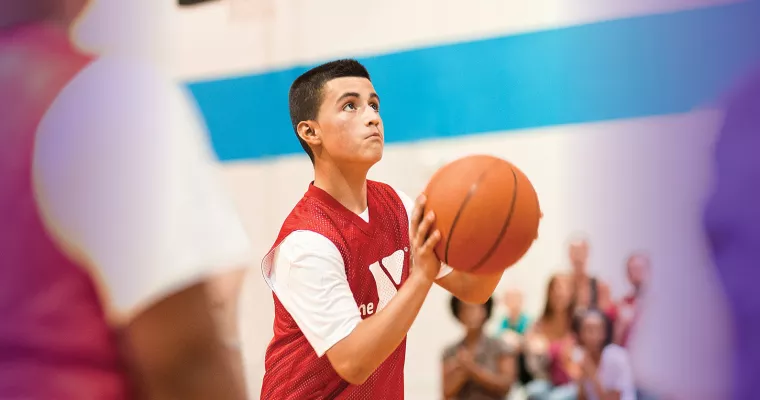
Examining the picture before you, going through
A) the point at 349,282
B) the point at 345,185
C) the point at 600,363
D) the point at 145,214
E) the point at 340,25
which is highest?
the point at 340,25

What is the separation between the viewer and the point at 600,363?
9.95 feet

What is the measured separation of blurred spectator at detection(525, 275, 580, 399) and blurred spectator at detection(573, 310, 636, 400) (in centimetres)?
4

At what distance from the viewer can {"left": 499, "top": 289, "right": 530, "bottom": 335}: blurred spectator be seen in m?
Result: 3.16

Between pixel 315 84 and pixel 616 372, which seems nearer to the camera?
pixel 315 84

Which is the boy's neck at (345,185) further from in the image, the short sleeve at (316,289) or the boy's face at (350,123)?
the short sleeve at (316,289)

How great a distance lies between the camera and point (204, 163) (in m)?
3.87

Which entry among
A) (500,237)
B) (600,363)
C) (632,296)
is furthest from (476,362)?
(500,237)

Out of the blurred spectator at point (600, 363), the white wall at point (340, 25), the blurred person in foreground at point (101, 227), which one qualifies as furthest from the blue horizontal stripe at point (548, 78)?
the blurred spectator at point (600, 363)

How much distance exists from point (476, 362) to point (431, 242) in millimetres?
1468

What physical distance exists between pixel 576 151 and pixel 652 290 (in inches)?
23.2

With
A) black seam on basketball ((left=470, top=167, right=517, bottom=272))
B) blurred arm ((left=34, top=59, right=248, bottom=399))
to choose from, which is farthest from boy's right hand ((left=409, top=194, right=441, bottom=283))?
blurred arm ((left=34, top=59, right=248, bottom=399))

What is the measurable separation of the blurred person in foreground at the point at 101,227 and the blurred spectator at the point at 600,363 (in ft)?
5.20

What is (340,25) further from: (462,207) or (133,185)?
(462,207)

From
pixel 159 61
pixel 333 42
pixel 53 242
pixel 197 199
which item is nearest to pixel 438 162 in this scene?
pixel 333 42
